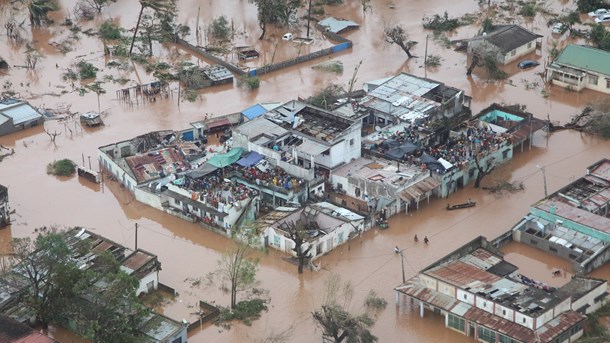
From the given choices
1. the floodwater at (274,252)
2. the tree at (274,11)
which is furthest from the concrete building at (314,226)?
the tree at (274,11)

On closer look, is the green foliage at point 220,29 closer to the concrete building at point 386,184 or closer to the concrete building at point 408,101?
the concrete building at point 408,101

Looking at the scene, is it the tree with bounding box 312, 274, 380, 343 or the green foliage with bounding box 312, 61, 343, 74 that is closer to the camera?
the tree with bounding box 312, 274, 380, 343

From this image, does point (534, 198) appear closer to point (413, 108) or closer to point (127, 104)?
point (413, 108)

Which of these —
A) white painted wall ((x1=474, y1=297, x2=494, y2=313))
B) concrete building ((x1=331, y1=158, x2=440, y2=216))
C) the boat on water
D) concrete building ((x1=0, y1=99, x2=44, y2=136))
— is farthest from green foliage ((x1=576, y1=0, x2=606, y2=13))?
white painted wall ((x1=474, y1=297, x2=494, y2=313))

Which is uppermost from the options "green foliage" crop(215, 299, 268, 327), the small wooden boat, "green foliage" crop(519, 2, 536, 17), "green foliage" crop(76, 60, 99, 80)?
"green foliage" crop(519, 2, 536, 17)

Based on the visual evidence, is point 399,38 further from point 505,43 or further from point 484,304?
point 484,304

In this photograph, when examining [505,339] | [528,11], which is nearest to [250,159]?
[505,339]

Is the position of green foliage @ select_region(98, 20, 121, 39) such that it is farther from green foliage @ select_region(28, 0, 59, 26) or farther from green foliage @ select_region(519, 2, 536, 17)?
green foliage @ select_region(519, 2, 536, 17)

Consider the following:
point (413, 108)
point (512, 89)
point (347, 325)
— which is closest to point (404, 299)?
point (347, 325)
